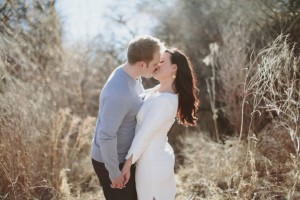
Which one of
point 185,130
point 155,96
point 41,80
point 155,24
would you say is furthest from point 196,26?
point 155,96

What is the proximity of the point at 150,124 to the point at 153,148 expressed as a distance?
0.21 m

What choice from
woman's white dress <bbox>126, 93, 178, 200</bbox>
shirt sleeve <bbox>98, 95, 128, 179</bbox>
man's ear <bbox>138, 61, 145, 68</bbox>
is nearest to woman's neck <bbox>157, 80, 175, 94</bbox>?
woman's white dress <bbox>126, 93, 178, 200</bbox>

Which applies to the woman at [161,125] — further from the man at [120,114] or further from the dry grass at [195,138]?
the dry grass at [195,138]

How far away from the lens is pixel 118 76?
10.1ft

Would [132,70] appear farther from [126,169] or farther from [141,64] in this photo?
[126,169]

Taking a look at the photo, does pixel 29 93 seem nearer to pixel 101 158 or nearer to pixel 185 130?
pixel 101 158

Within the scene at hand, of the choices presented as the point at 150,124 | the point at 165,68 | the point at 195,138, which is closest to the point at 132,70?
the point at 165,68

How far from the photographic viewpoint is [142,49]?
120 inches

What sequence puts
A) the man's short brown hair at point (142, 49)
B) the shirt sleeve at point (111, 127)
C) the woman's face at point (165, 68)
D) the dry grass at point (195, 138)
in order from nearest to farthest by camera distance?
the shirt sleeve at point (111, 127), the man's short brown hair at point (142, 49), the woman's face at point (165, 68), the dry grass at point (195, 138)

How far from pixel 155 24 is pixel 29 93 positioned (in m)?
6.25

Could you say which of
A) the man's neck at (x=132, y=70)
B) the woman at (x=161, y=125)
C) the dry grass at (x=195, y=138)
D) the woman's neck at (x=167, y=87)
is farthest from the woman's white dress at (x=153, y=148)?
the dry grass at (x=195, y=138)

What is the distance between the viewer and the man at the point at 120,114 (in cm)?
296

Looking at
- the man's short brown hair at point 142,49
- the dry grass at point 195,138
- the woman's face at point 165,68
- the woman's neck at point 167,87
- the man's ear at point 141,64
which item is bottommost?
the dry grass at point 195,138

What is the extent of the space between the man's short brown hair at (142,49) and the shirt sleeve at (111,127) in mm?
333
